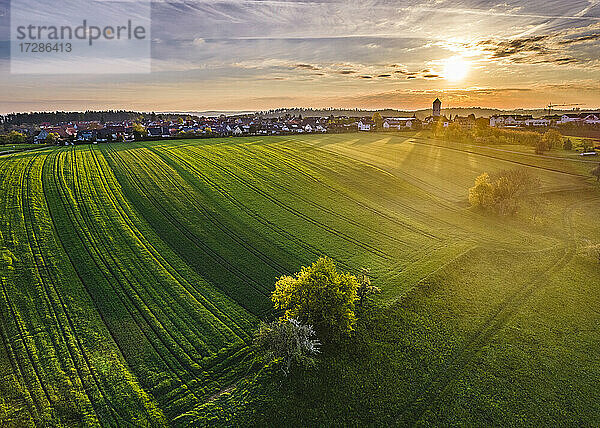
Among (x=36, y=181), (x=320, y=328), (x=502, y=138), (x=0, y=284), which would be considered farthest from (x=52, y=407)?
(x=502, y=138)

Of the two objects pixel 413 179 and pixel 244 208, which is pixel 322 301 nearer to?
pixel 244 208

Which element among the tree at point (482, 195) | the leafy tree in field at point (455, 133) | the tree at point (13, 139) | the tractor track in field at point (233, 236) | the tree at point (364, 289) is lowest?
the tree at point (364, 289)

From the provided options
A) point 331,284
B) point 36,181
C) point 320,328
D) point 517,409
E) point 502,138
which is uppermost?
point 502,138

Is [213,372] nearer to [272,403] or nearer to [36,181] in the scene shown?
[272,403]

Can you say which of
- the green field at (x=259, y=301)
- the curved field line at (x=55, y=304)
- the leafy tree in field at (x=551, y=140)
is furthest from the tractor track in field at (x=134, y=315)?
A: the leafy tree in field at (x=551, y=140)

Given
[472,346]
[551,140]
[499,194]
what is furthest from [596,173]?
[472,346]

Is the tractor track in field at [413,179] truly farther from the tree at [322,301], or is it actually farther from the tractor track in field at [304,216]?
the tree at [322,301]
